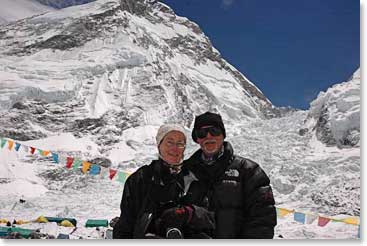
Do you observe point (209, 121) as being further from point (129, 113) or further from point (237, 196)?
point (129, 113)

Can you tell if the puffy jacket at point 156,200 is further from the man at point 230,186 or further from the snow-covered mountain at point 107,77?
the snow-covered mountain at point 107,77

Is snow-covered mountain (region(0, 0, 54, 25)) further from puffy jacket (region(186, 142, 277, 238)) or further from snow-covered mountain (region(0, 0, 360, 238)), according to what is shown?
puffy jacket (region(186, 142, 277, 238))

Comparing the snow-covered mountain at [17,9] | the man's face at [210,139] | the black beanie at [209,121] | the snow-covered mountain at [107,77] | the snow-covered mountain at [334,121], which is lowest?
the man's face at [210,139]

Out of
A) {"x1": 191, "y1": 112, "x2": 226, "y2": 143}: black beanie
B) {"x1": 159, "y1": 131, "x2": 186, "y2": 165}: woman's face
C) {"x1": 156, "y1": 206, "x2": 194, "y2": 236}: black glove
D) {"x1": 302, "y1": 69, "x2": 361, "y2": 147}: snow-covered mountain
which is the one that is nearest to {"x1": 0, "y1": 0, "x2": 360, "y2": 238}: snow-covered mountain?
{"x1": 302, "y1": 69, "x2": 361, "y2": 147}: snow-covered mountain

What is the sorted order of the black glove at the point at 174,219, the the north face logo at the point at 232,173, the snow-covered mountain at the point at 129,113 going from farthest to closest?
the snow-covered mountain at the point at 129,113
the the north face logo at the point at 232,173
the black glove at the point at 174,219

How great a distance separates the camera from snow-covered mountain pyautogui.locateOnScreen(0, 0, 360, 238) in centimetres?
1195

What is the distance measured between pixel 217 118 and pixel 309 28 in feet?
7.40

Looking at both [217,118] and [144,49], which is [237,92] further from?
[217,118]

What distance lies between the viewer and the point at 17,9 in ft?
18.6

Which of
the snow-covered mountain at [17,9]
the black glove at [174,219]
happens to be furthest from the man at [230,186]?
the snow-covered mountain at [17,9]

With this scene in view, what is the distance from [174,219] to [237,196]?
0.27 m

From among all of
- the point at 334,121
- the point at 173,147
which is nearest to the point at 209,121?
the point at 173,147

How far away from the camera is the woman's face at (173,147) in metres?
1.96

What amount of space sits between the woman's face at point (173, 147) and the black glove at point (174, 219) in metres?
0.20
